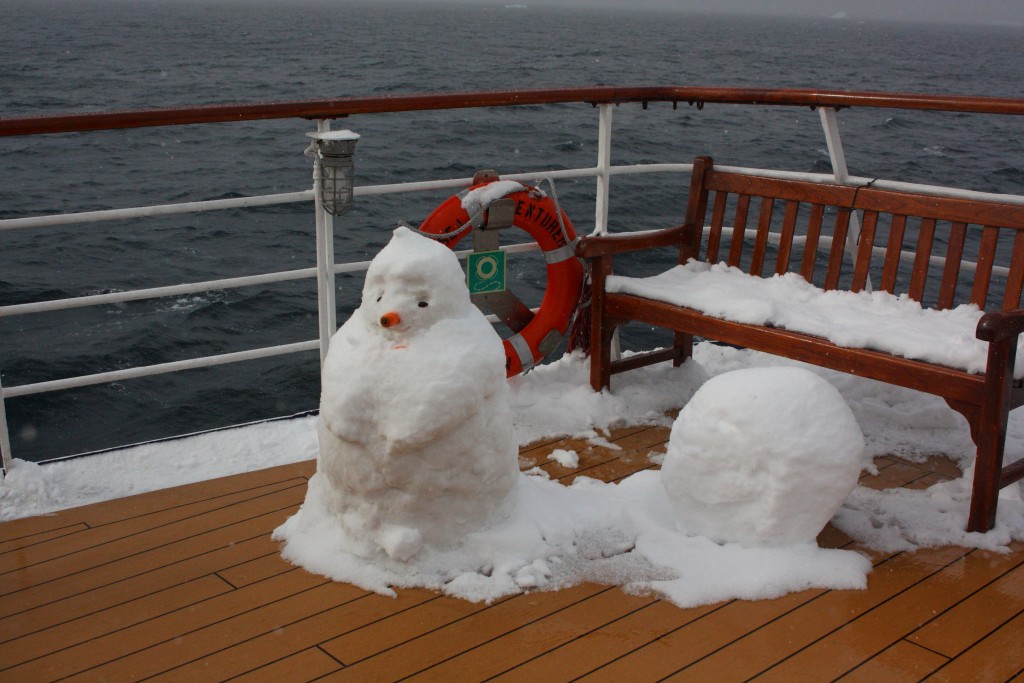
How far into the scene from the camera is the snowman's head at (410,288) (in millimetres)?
2135

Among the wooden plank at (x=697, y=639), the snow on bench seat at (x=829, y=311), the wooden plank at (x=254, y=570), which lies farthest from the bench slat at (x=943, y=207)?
the wooden plank at (x=254, y=570)

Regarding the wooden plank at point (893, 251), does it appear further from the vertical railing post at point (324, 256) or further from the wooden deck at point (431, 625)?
the vertical railing post at point (324, 256)

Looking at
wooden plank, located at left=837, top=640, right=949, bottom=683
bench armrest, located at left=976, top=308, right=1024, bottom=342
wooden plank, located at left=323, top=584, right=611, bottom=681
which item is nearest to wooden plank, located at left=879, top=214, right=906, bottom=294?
bench armrest, located at left=976, top=308, right=1024, bottom=342

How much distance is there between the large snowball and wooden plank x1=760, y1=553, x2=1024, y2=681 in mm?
242

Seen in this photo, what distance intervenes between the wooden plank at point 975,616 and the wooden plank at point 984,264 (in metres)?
0.82

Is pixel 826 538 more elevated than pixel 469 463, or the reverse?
pixel 469 463

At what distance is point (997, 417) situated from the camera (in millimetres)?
2326

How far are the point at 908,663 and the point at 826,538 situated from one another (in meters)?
0.49

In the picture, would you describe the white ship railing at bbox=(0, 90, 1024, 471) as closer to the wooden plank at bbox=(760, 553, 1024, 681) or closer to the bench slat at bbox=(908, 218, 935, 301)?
the bench slat at bbox=(908, 218, 935, 301)

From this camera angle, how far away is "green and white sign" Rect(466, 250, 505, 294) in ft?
10.3

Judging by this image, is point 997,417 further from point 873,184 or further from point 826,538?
point 873,184

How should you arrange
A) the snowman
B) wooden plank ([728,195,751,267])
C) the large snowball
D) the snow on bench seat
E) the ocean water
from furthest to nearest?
the ocean water
wooden plank ([728,195,751,267])
the snow on bench seat
the large snowball
the snowman

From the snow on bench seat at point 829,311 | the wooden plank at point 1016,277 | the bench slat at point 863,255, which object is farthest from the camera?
the bench slat at point 863,255

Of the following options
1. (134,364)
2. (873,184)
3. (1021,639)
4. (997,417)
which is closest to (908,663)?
(1021,639)
